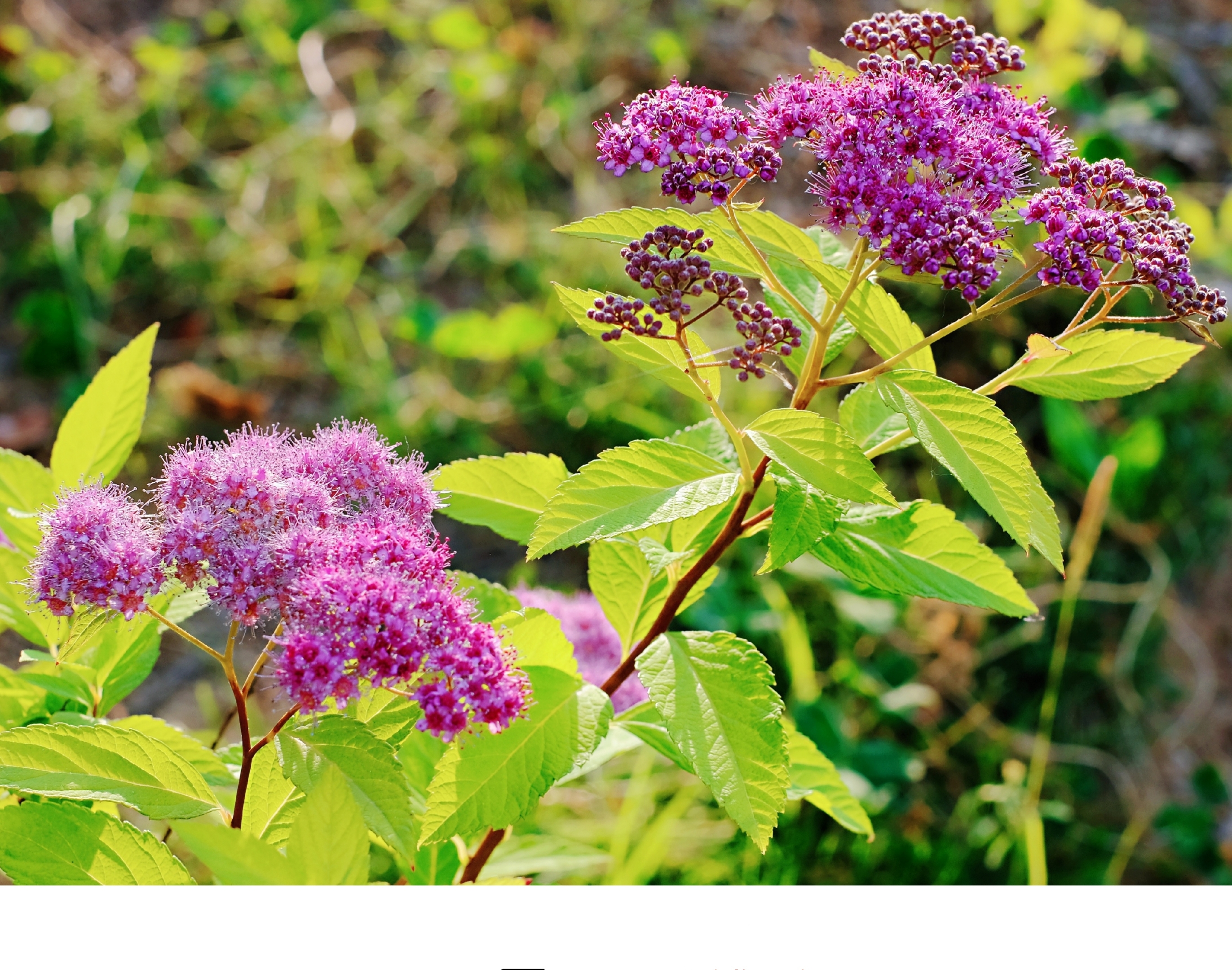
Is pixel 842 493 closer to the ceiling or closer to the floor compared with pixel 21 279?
closer to the floor

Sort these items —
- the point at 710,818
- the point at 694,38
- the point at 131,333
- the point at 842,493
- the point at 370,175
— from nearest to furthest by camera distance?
Answer: the point at 842,493 < the point at 710,818 < the point at 131,333 < the point at 370,175 < the point at 694,38

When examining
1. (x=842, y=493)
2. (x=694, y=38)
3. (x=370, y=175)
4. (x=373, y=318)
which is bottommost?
(x=842, y=493)

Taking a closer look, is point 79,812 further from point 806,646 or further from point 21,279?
point 21,279

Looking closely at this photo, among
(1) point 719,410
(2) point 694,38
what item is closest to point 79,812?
(1) point 719,410

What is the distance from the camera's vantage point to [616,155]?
0.86m

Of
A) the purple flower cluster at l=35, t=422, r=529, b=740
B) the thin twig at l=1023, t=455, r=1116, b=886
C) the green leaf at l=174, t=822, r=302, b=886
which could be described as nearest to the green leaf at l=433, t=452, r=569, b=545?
the purple flower cluster at l=35, t=422, r=529, b=740

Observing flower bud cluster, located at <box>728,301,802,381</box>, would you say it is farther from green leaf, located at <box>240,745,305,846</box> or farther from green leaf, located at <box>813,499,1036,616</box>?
green leaf, located at <box>240,745,305,846</box>

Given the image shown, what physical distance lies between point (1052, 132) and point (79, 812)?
988mm

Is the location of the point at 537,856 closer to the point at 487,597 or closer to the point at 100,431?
the point at 487,597

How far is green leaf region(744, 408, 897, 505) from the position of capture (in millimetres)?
821

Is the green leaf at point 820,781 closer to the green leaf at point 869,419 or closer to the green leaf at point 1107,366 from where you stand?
the green leaf at point 869,419

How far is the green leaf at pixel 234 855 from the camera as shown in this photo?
71 cm

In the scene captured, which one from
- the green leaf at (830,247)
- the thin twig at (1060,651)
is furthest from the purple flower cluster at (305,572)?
the thin twig at (1060,651)

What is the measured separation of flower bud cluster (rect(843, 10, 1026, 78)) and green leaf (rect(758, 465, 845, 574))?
38 centimetres
